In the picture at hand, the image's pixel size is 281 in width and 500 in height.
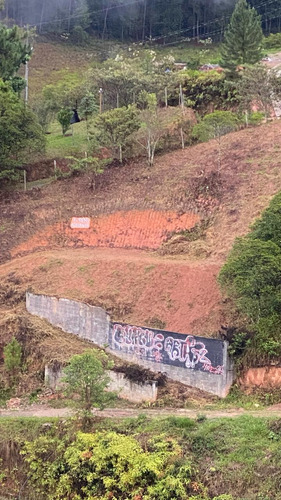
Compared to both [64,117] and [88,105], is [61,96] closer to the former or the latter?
[88,105]

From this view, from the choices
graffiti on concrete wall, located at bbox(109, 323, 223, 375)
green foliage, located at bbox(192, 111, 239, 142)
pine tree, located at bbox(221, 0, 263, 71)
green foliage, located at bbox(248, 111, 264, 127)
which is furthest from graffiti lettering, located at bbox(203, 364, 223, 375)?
pine tree, located at bbox(221, 0, 263, 71)

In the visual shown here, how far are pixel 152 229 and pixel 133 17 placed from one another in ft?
205

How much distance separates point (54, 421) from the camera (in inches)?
816

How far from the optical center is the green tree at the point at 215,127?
123 ft

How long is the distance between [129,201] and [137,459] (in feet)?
57.7

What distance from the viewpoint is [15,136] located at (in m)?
37.5

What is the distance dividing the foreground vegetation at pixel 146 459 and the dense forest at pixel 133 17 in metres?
71.6

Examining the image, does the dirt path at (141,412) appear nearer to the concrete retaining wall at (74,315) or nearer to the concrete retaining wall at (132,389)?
the concrete retaining wall at (132,389)

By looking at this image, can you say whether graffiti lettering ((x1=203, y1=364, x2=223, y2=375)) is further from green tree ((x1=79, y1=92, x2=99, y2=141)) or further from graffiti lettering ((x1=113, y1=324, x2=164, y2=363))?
green tree ((x1=79, y1=92, x2=99, y2=141))

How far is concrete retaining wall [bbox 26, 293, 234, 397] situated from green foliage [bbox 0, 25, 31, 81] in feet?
68.8

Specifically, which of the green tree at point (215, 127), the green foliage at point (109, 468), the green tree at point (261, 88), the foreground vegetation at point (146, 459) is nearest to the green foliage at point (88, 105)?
the green tree at point (261, 88)

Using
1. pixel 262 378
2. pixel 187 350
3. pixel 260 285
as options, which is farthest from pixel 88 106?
pixel 262 378

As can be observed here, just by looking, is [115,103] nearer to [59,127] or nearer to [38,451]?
[59,127]

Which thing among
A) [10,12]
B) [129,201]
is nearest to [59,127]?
[129,201]
